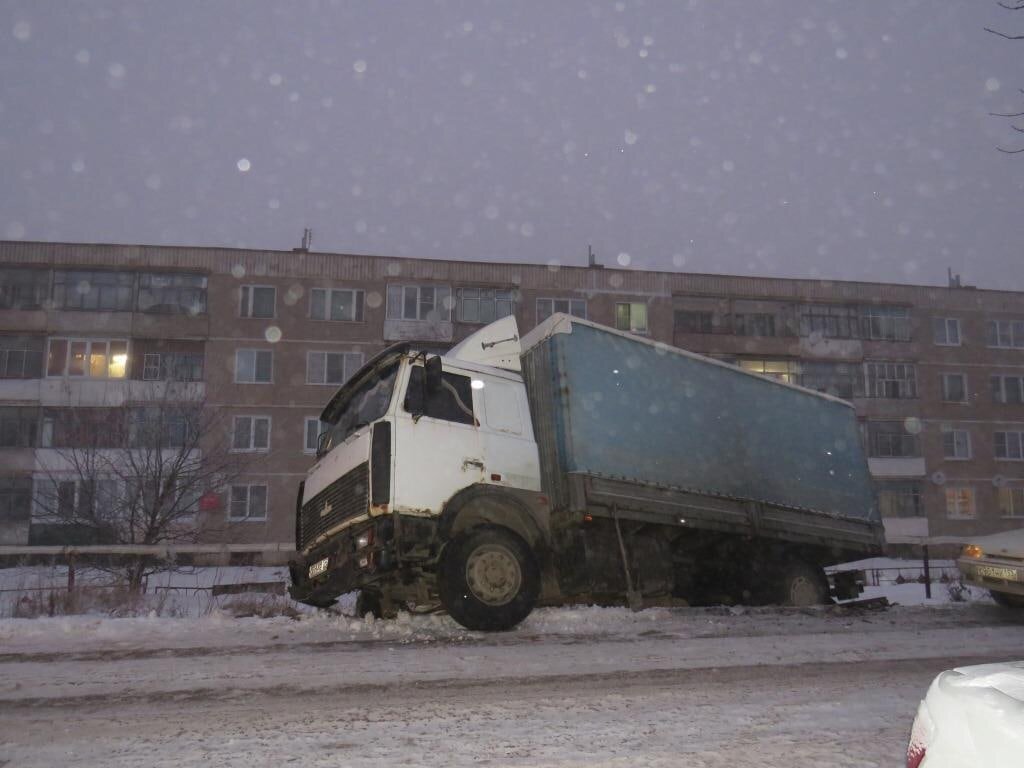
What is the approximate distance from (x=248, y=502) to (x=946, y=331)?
3654 cm

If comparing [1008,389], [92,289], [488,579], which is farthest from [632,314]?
[488,579]

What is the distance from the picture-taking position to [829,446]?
42.4 ft

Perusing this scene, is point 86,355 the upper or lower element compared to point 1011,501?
upper

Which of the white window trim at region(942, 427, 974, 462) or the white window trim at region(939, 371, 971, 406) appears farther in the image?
the white window trim at region(939, 371, 971, 406)

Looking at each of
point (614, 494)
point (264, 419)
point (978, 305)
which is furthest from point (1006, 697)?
point (978, 305)

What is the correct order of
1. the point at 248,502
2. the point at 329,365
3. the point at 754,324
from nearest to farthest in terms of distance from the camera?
the point at 248,502 < the point at 329,365 < the point at 754,324

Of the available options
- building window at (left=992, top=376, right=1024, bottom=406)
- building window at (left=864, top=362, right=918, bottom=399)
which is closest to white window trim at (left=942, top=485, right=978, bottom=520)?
building window at (left=864, top=362, right=918, bottom=399)

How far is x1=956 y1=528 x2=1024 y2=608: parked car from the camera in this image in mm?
9461

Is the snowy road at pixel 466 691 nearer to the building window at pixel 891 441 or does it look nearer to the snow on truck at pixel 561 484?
the snow on truck at pixel 561 484

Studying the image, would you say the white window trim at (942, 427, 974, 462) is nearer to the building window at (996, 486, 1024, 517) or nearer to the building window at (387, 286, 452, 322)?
the building window at (996, 486, 1024, 517)

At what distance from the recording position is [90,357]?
33.3 m

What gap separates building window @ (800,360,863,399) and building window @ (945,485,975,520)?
7.09 metres

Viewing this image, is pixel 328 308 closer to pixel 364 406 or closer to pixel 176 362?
pixel 176 362

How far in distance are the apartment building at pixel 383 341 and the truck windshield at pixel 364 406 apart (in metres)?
19.6
